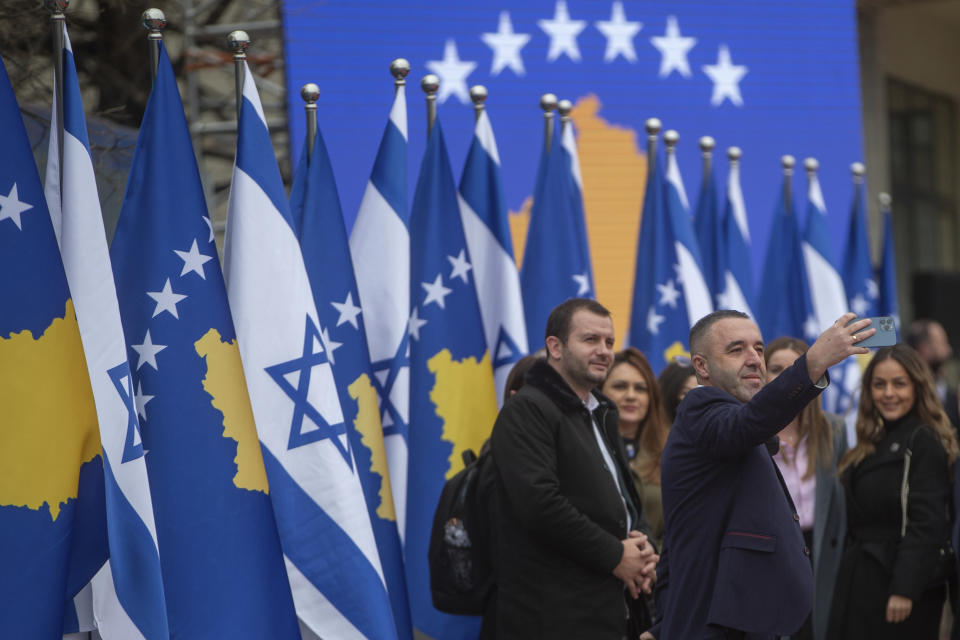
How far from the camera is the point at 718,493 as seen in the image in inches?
139

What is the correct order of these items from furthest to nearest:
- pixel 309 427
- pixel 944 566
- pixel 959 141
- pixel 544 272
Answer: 1. pixel 959 141
2. pixel 544 272
3. pixel 944 566
4. pixel 309 427

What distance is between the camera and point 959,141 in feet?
58.7

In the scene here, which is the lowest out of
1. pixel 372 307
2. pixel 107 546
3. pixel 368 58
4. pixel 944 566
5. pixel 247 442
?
pixel 944 566

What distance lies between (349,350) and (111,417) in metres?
1.41

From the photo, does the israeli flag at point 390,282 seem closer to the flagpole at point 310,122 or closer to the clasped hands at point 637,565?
the flagpole at point 310,122

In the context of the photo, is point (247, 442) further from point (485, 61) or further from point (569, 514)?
point (485, 61)

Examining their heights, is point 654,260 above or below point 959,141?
below

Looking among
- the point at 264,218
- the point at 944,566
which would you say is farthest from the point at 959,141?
the point at 264,218

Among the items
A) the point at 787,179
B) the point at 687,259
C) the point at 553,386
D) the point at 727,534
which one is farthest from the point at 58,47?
the point at 787,179

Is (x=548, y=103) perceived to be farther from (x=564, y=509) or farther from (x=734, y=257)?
(x=564, y=509)

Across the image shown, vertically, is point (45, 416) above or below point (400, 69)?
below

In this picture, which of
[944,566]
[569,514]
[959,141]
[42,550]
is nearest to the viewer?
[42,550]

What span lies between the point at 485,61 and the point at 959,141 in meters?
11.2

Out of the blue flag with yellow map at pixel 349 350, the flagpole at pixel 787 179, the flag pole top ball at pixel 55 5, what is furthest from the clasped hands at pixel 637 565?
the flagpole at pixel 787 179
